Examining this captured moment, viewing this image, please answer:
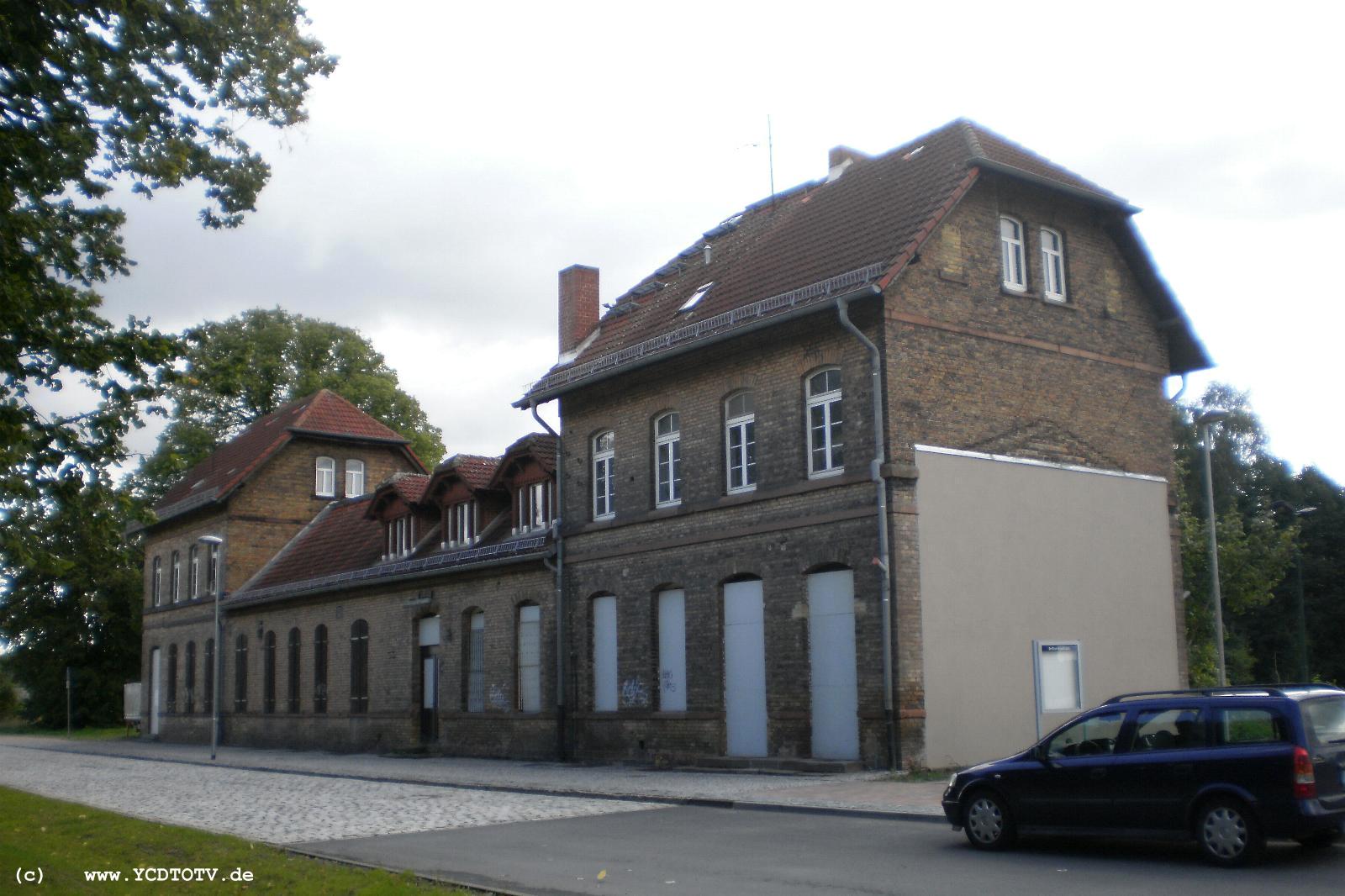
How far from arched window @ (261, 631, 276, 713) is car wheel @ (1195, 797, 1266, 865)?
107 feet

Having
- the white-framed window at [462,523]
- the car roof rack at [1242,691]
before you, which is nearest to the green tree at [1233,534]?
the white-framed window at [462,523]

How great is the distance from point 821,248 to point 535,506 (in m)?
9.87

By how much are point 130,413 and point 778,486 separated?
1109 centimetres

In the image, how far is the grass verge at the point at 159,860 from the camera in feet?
33.3

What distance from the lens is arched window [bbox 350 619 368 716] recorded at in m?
34.9

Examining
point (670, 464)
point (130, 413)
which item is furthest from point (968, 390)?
point (130, 413)

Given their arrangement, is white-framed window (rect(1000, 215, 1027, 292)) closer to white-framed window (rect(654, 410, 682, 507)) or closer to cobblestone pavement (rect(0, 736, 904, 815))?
white-framed window (rect(654, 410, 682, 507))

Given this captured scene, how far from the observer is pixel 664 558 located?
81.8 feet

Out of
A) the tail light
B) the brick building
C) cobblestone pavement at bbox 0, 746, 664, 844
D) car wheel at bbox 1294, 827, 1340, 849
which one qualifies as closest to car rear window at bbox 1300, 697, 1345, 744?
the tail light

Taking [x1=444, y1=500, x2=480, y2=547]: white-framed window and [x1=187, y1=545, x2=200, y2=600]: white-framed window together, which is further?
[x1=187, y1=545, x2=200, y2=600]: white-framed window

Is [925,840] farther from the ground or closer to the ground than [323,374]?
closer to the ground

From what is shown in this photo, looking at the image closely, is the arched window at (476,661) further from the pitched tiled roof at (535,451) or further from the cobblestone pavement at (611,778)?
the pitched tiled roof at (535,451)

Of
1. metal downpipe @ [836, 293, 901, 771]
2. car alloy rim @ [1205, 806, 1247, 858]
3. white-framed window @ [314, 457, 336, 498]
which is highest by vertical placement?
white-framed window @ [314, 457, 336, 498]

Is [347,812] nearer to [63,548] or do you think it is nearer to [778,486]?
[778,486]
